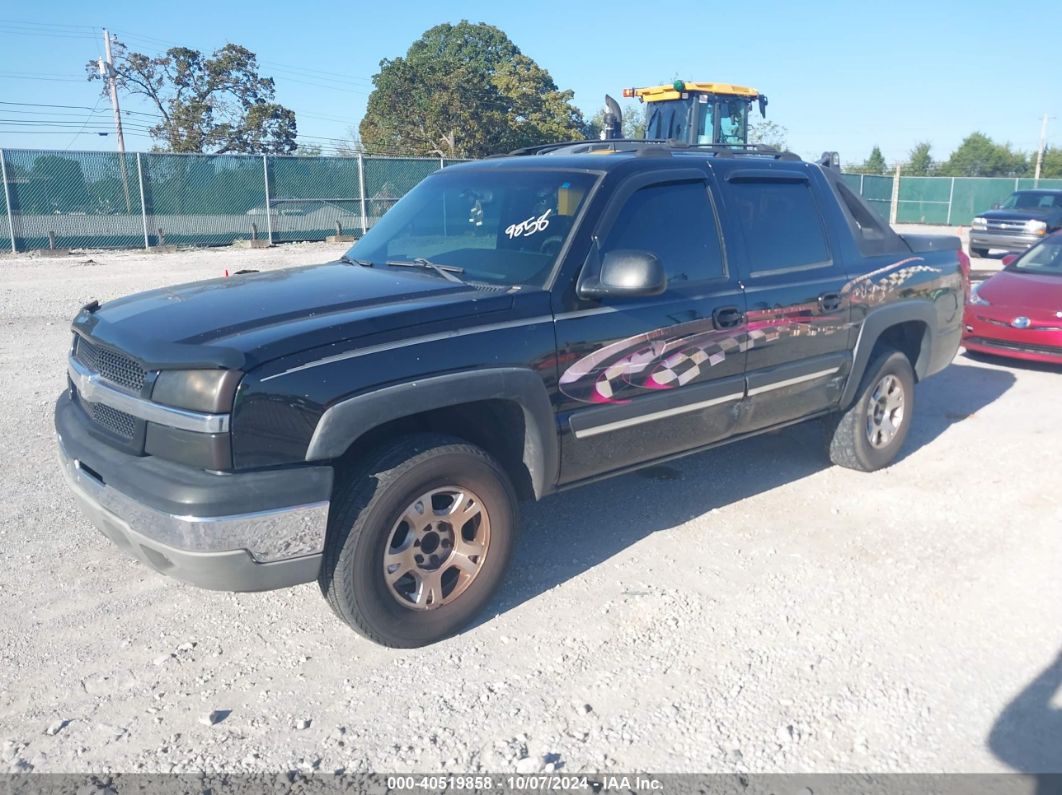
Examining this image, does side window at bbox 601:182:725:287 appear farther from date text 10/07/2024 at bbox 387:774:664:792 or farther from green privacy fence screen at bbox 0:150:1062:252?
green privacy fence screen at bbox 0:150:1062:252

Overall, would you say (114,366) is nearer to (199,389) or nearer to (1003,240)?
(199,389)

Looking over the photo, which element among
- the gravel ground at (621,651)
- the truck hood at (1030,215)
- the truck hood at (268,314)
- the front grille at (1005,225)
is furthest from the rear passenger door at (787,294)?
the truck hood at (1030,215)

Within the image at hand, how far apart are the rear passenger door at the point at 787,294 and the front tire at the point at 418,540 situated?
1737 millimetres

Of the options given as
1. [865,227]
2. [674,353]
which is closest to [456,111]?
[865,227]

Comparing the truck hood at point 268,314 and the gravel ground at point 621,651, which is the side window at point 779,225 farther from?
the truck hood at point 268,314

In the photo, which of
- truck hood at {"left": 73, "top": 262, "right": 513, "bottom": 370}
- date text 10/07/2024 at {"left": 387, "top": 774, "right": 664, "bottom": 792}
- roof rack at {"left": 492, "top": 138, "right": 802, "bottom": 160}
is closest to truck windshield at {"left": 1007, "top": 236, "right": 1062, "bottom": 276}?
roof rack at {"left": 492, "top": 138, "right": 802, "bottom": 160}

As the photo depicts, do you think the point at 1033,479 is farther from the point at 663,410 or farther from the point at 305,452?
the point at 305,452

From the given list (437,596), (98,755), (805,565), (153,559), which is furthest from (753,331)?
(98,755)

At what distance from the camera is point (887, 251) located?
18.4 feet

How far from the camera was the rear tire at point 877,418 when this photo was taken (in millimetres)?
5566

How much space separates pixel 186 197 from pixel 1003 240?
1870cm

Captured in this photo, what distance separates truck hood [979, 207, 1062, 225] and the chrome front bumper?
2084cm

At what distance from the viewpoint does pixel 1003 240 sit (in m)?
19.6

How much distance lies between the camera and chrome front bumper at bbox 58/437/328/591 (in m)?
3.02
